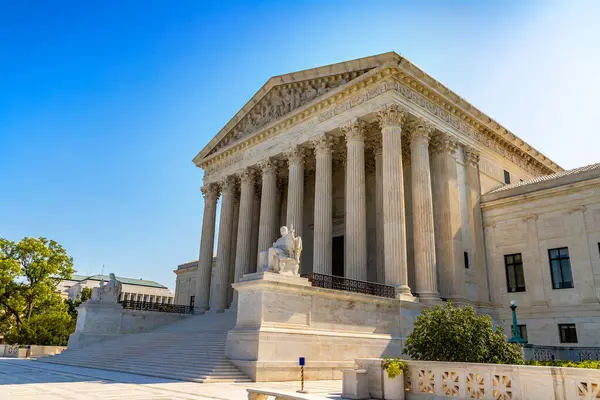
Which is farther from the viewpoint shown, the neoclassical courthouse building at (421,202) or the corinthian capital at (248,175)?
the corinthian capital at (248,175)

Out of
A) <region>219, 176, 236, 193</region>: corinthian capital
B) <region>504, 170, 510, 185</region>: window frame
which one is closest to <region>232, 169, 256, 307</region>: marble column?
<region>219, 176, 236, 193</region>: corinthian capital

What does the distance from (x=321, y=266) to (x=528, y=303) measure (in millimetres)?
12770

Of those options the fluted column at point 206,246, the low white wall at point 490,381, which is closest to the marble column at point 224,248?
the fluted column at point 206,246

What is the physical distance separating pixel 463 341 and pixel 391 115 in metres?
15.9

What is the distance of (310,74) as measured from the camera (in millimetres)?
32250

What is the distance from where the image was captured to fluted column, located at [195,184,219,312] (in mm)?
38219

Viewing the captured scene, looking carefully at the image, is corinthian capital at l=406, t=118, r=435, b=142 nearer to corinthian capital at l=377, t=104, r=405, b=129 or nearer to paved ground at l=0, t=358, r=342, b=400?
corinthian capital at l=377, t=104, r=405, b=129

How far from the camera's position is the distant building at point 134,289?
92750 mm

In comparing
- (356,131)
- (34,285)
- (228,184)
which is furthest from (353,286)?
(34,285)

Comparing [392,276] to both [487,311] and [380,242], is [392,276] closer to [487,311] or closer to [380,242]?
[380,242]

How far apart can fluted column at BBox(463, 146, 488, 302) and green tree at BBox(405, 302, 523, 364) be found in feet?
52.1

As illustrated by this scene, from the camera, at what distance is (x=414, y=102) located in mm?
28422

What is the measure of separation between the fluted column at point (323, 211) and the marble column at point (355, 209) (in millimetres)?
1302

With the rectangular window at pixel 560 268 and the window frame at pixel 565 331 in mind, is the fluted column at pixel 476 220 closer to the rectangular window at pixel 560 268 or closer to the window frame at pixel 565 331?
the rectangular window at pixel 560 268
